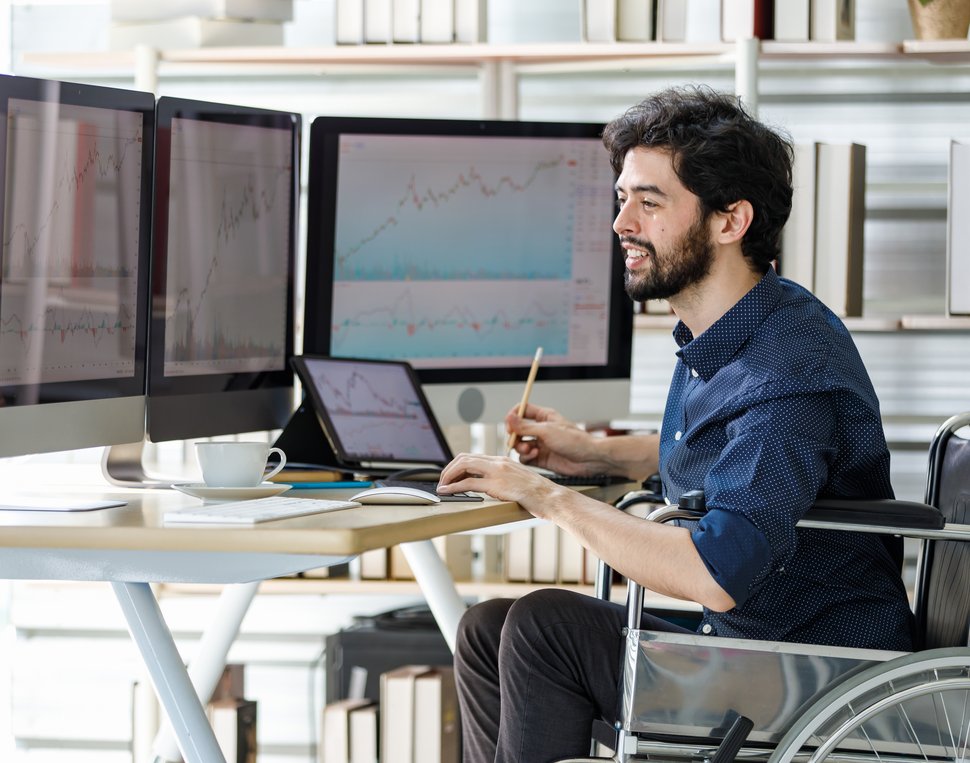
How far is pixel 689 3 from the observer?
3.17 metres

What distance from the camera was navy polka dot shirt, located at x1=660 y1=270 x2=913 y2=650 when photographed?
1.40m

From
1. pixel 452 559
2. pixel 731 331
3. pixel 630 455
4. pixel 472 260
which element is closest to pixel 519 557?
pixel 452 559

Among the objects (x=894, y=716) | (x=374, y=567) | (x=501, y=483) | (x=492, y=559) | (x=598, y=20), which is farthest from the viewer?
(x=492, y=559)

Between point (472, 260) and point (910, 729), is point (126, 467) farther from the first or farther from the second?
point (910, 729)

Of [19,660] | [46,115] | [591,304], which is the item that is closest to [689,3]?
[591,304]

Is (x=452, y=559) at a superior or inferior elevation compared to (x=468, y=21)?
inferior

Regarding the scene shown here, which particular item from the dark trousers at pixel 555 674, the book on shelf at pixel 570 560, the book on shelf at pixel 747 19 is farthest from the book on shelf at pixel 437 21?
the dark trousers at pixel 555 674

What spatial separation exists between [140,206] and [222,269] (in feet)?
0.61

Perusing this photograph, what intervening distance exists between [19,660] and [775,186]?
8.50 ft

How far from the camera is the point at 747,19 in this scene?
2631mm

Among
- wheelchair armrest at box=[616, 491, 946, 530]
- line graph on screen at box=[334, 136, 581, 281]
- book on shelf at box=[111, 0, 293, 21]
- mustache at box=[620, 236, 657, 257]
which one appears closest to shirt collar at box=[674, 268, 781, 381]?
mustache at box=[620, 236, 657, 257]

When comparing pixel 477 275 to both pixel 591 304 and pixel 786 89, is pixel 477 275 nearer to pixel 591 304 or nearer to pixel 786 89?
pixel 591 304

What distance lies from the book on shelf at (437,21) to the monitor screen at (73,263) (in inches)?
45.4

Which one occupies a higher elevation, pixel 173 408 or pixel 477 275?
pixel 477 275
